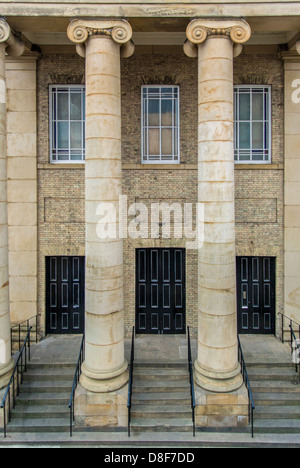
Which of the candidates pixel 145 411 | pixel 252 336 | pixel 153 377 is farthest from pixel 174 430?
pixel 252 336

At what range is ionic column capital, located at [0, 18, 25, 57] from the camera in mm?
8250

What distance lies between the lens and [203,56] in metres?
8.27

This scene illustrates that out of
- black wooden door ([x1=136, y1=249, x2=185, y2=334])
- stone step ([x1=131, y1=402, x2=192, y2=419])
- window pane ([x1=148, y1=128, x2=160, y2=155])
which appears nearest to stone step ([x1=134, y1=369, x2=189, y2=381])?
stone step ([x1=131, y1=402, x2=192, y2=419])

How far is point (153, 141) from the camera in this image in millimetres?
11266

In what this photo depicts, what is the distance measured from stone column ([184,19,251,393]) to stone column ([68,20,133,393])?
6.21 feet

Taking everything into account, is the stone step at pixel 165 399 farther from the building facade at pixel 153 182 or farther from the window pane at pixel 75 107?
the window pane at pixel 75 107

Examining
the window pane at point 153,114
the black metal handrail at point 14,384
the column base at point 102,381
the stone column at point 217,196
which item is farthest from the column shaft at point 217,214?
the black metal handrail at point 14,384

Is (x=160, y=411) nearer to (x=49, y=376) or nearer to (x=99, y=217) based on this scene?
(x=49, y=376)

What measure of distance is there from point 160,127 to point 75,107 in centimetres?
274

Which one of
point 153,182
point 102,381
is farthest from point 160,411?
point 153,182

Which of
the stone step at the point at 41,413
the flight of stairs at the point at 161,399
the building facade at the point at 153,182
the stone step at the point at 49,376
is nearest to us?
the flight of stairs at the point at 161,399

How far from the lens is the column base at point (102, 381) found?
8242mm

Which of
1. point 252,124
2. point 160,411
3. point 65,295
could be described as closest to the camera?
point 160,411

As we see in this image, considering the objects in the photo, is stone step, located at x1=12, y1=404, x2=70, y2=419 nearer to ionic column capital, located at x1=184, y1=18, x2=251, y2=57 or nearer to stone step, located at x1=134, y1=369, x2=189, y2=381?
stone step, located at x1=134, y1=369, x2=189, y2=381
